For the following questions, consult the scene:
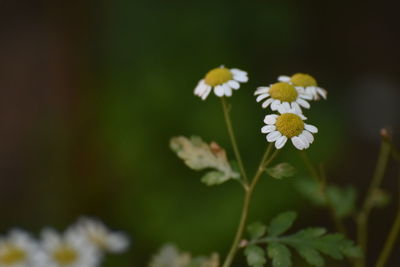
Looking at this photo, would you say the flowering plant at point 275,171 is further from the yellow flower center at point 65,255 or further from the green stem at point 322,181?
the yellow flower center at point 65,255

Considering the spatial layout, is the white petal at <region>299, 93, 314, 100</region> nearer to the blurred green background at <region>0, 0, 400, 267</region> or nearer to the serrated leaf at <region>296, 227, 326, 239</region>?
the serrated leaf at <region>296, 227, 326, 239</region>

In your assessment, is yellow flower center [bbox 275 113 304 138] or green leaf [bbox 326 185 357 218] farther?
green leaf [bbox 326 185 357 218]

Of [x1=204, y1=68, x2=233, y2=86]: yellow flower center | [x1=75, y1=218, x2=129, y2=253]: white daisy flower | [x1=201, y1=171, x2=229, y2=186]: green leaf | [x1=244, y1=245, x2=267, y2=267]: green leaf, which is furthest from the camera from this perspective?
[x1=75, y1=218, x2=129, y2=253]: white daisy flower

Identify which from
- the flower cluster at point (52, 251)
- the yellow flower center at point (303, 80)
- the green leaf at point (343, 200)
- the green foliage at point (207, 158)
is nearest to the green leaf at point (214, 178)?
the green foliage at point (207, 158)

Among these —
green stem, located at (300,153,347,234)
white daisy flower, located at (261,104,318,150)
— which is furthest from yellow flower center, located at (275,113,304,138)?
green stem, located at (300,153,347,234)

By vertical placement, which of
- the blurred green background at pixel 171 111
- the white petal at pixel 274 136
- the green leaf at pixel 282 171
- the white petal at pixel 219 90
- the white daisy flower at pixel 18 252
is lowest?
the green leaf at pixel 282 171

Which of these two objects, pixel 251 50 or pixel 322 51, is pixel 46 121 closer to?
pixel 251 50

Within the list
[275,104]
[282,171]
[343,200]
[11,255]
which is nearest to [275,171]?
[282,171]

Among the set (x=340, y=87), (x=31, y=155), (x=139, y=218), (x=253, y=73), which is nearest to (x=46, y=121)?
(x=31, y=155)
